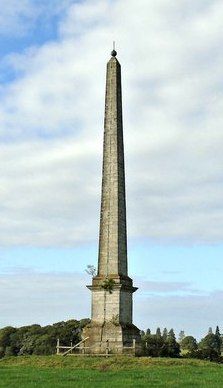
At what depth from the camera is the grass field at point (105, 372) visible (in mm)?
29938

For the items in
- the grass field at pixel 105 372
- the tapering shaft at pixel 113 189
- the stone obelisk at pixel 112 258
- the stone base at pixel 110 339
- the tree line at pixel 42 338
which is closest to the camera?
the grass field at pixel 105 372

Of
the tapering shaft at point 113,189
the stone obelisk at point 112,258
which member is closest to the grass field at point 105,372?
the stone obelisk at point 112,258

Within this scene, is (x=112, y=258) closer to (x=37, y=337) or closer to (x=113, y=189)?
(x=113, y=189)

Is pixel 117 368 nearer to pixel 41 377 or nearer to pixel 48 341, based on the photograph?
pixel 41 377

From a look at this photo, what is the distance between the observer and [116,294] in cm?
4912

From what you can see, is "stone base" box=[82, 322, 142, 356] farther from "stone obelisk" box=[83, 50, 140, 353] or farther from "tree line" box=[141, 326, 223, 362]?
"tree line" box=[141, 326, 223, 362]

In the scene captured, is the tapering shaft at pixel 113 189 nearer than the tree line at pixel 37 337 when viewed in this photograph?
Yes

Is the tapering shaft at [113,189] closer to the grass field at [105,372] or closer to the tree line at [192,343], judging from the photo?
the grass field at [105,372]

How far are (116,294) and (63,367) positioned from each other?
10.1m

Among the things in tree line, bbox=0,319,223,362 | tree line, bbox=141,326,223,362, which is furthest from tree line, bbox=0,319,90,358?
tree line, bbox=141,326,223,362

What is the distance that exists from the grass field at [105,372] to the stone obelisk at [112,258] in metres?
5.32

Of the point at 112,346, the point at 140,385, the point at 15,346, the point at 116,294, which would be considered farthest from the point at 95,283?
the point at 15,346

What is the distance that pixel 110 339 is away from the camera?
48000mm

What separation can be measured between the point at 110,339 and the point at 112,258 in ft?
19.9
